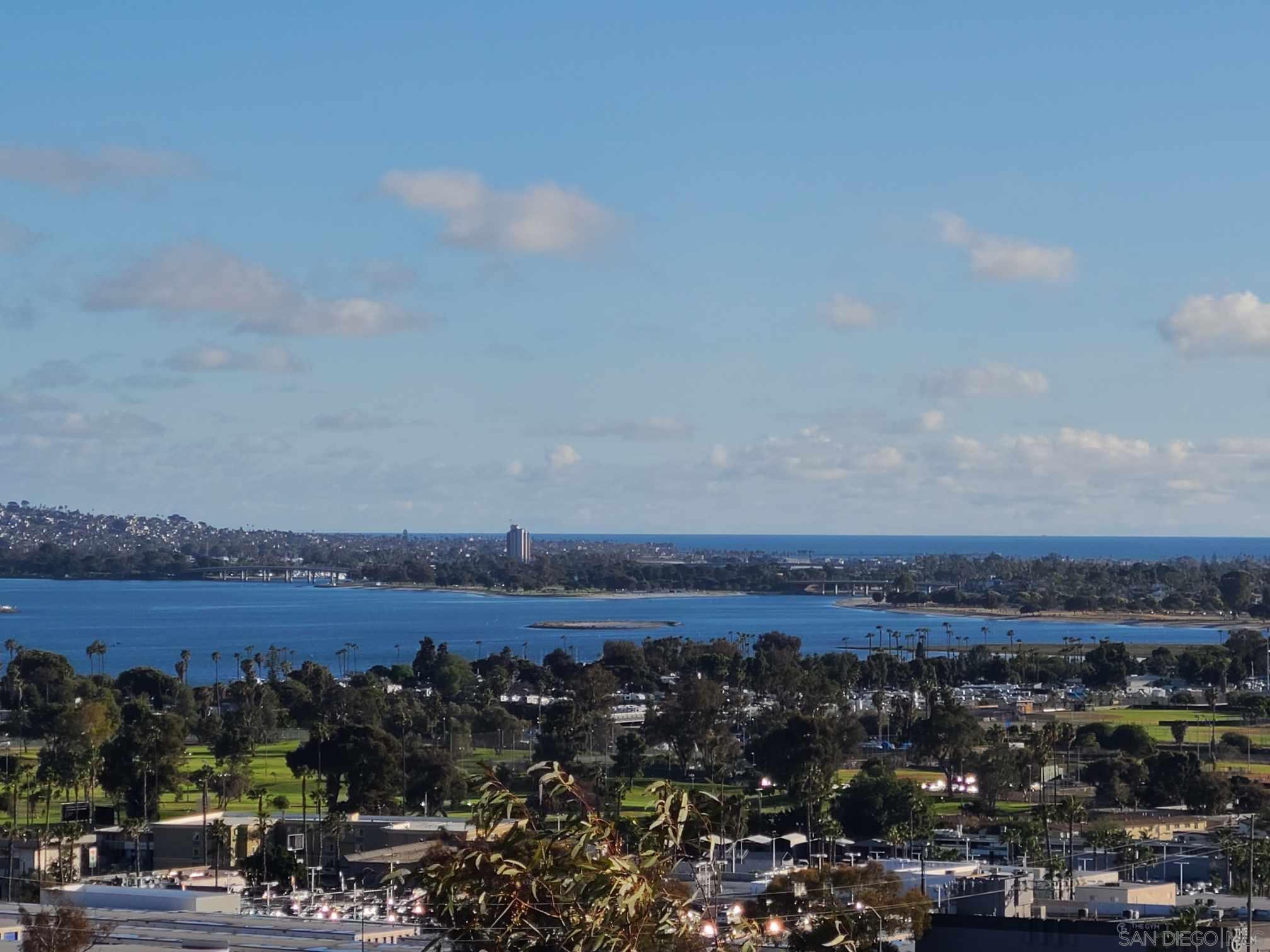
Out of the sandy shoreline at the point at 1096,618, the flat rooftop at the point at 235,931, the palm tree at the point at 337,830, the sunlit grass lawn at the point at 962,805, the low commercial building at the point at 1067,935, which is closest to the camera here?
the flat rooftop at the point at 235,931

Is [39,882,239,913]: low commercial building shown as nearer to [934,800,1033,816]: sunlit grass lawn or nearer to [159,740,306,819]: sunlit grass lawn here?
[159,740,306,819]: sunlit grass lawn

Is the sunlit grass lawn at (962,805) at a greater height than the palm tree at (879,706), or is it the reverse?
the palm tree at (879,706)

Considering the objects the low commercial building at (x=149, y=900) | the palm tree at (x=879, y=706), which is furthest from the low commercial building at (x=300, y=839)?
the palm tree at (x=879, y=706)

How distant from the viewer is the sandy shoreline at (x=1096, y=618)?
162875mm

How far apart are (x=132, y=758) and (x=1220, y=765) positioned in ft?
109

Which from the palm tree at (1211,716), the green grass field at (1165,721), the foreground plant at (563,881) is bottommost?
the green grass field at (1165,721)

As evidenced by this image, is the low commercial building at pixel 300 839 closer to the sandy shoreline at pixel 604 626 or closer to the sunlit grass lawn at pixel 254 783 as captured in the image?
the sunlit grass lawn at pixel 254 783

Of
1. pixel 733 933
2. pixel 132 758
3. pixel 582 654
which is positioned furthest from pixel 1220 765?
pixel 582 654

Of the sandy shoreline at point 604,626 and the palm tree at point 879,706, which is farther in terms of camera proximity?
the sandy shoreline at point 604,626

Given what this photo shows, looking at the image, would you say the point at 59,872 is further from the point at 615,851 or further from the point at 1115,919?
the point at 615,851

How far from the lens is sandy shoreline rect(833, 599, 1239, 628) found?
534 feet

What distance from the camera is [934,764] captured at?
6109 cm

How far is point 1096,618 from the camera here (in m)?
180

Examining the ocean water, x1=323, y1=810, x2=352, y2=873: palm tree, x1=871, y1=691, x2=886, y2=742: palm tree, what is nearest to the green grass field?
x1=871, y1=691, x2=886, y2=742: palm tree
